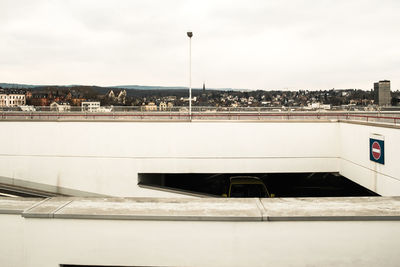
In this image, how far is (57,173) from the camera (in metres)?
16.6

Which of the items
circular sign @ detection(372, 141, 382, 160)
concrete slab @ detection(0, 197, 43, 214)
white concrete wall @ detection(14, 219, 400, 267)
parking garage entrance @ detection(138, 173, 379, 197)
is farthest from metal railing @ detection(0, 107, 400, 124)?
white concrete wall @ detection(14, 219, 400, 267)

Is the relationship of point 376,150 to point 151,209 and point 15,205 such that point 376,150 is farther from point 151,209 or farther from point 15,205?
point 15,205

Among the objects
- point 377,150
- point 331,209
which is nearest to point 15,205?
point 331,209

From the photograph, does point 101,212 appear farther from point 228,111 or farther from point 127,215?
point 228,111

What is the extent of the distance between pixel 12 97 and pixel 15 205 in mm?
172608

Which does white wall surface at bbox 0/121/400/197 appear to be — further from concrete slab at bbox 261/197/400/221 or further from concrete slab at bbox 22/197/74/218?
concrete slab at bbox 261/197/400/221

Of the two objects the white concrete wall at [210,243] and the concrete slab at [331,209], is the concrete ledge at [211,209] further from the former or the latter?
the white concrete wall at [210,243]

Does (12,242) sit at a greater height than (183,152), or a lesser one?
lesser

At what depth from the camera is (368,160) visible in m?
12.9

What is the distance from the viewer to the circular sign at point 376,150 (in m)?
12.0

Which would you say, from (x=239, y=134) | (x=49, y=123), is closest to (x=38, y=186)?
(x=49, y=123)

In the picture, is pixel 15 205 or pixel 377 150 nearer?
pixel 15 205

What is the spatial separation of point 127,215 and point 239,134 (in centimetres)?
1151

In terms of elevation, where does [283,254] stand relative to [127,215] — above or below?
below
